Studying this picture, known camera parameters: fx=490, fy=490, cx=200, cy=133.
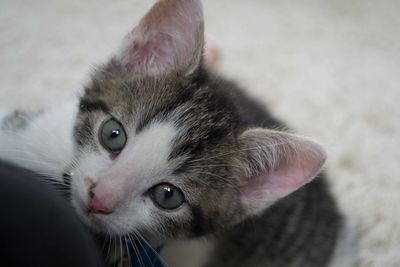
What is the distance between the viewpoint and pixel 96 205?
92 centimetres

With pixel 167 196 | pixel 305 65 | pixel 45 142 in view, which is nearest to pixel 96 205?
pixel 167 196

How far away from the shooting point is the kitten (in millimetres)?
944

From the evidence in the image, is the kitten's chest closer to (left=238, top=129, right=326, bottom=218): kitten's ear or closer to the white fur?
(left=238, top=129, right=326, bottom=218): kitten's ear

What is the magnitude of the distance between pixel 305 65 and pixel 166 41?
1204mm

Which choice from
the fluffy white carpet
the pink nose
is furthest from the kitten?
the fluffy white carpet

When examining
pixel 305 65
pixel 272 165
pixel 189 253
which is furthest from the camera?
pixel 305 65

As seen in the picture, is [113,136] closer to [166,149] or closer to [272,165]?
[166,149]

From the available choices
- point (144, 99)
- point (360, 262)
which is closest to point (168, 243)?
point (144, 99)

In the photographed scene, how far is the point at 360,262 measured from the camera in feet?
4.51

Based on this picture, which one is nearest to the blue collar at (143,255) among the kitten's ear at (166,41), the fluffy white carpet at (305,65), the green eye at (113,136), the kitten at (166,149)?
the kitten at (166,149)

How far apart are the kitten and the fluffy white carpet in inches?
19.9

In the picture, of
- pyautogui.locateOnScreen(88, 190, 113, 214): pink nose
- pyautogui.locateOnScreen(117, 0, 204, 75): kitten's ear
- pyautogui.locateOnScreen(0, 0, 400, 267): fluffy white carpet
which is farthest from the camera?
pyautogui.locateOnScreen(0, 0, 400, 267): fluffy white carpet

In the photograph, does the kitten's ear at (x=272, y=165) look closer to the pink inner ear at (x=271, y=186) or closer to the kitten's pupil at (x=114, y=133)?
the pink inner ear at (x=271, y=186)

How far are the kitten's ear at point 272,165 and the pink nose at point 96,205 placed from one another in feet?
1.02
